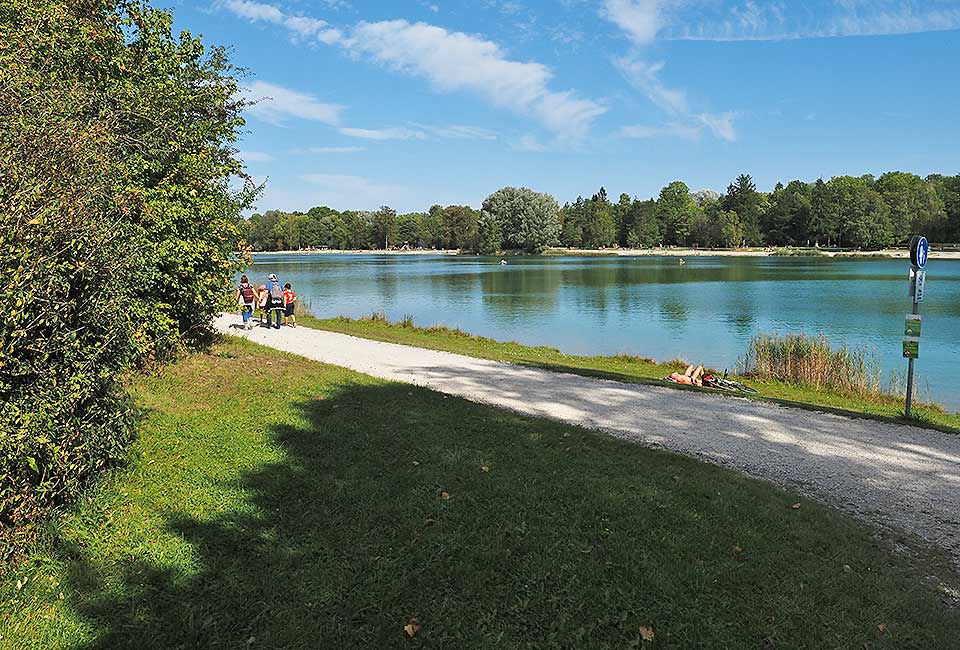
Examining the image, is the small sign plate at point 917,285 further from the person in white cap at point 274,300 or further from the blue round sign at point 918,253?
the person in white cap at point 274,300

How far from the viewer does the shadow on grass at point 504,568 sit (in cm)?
402

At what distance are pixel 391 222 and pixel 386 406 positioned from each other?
163 metres

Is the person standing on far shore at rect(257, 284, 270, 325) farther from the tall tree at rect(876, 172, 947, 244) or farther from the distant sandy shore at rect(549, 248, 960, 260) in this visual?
the tall tree at rect(876, 172, 947, 244)

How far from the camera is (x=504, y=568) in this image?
184 inches

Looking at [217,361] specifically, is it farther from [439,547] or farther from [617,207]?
[617,207]

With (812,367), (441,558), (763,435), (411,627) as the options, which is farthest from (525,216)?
(411,627)

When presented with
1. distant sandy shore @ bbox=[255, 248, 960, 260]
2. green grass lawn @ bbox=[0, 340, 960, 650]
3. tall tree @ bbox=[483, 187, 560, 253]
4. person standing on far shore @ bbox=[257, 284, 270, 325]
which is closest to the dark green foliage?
green grass lawn @ bbox=[0, 340, 960, 650]

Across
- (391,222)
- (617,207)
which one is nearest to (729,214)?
(617,207)

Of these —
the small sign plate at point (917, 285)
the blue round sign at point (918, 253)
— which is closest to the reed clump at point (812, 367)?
the small sign plate at point (917, 285)

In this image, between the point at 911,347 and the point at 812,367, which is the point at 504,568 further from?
the point at 812,367

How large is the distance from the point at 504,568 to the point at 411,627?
3.03ft

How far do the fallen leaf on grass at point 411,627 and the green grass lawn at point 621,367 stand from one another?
390 inches

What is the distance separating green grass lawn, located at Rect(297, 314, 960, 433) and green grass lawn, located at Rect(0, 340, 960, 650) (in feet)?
22.0

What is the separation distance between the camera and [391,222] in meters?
168
